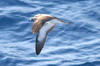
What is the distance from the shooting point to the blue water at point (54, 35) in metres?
10.1

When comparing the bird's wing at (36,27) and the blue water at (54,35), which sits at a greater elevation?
the blue water at (54,35)

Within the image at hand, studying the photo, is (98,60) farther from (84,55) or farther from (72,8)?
(72,8)

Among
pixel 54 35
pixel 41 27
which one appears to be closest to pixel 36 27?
pixel 41 27

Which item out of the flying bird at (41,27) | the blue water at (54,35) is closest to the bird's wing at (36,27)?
the flying bird at (41,27)

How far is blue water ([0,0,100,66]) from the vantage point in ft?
33.2

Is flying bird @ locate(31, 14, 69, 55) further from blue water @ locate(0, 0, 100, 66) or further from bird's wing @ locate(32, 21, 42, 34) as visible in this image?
blue water @ locate(0, 0, 100, 66)

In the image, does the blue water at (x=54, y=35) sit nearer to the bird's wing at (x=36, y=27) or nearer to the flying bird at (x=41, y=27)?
the flying bird at (x=41, y=27)

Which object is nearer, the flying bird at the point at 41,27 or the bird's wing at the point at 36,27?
the bird's wing at the point at 36,27

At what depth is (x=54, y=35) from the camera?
11.2 meters

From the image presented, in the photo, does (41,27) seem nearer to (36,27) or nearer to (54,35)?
(36,27)

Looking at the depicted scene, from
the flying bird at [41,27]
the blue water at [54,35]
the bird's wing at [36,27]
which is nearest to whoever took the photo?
the bird's wing at [36,27]

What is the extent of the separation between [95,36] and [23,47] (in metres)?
2.16

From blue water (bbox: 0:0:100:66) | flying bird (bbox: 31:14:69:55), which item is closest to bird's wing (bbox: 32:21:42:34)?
flying bird (bbox: 31:14:69:55)

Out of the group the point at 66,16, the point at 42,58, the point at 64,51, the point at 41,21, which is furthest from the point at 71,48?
the point at 41,21
